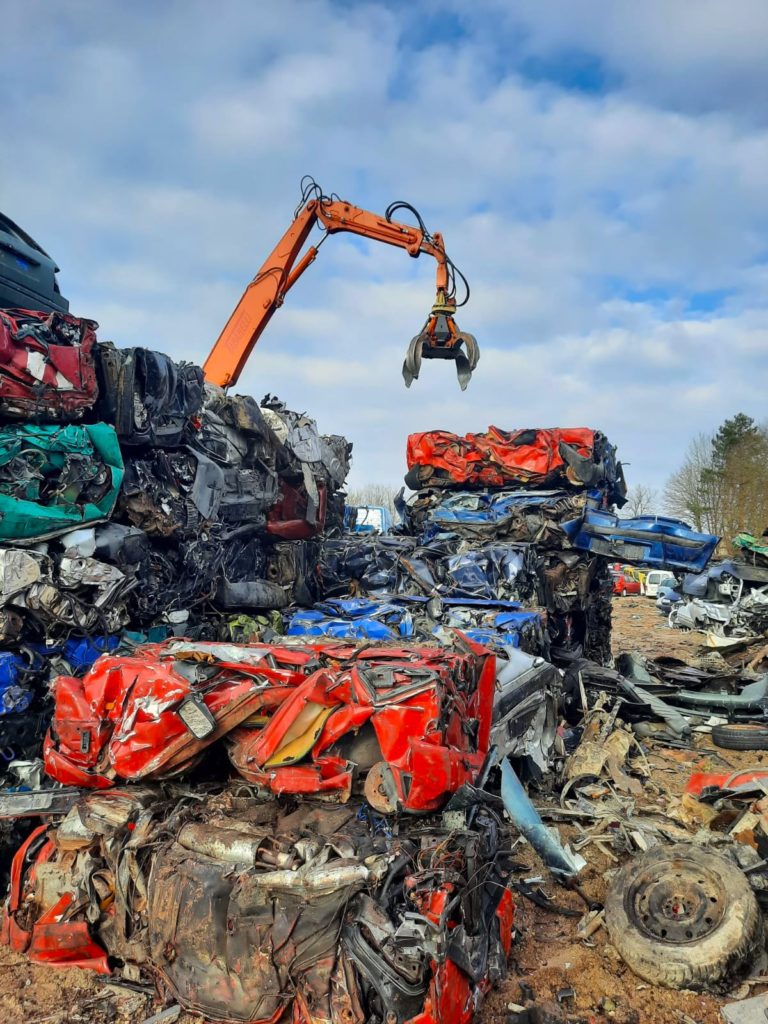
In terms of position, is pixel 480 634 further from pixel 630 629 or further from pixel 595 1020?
pixel 630 629

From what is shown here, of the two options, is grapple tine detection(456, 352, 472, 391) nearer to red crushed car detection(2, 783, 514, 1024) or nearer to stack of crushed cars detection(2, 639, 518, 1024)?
stack of crushed cars detection(2, 639, 518, 1024)

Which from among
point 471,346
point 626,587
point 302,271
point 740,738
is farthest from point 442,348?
point 626,587

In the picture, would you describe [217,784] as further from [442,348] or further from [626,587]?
[626,587]

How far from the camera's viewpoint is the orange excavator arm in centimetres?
1027

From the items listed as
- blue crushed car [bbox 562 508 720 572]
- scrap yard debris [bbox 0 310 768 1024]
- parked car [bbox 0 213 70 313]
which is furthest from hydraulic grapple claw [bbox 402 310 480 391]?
parked car [bbox 0 213 70 313]

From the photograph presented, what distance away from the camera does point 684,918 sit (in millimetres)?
3830

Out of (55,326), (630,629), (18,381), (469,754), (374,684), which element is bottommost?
(630,629)

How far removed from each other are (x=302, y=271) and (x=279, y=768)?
28.8 ft

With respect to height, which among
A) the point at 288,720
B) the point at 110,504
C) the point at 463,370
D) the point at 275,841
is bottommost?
the point at 275,841

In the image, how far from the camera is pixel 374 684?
3.76 metres

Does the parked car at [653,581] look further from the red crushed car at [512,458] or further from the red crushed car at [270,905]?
the red crushed car at [270,905]

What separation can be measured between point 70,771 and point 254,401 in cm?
523

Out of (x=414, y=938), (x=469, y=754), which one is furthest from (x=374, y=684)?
(x=414, y=938)

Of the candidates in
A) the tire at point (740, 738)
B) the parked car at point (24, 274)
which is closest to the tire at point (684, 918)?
the tire at point (740, 738)
